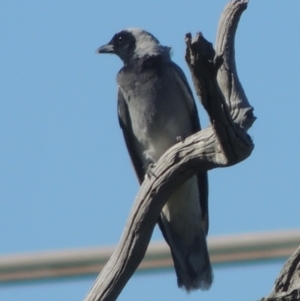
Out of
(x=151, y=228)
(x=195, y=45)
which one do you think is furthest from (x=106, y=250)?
(x=195, y=45)

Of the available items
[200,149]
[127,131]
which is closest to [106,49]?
[127,131]

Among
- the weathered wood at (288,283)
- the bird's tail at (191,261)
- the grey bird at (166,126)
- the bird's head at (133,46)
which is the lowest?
the weathered wood at (288,283)

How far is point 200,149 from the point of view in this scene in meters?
5.41

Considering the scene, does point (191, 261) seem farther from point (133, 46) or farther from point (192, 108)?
point (133, 46)

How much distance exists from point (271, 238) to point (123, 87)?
5.87 ft

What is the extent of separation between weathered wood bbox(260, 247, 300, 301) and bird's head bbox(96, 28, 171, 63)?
10.1 feet

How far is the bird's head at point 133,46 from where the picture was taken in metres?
7.98

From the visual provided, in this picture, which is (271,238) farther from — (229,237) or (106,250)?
(106,250)

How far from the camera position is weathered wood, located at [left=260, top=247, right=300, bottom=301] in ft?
16.3

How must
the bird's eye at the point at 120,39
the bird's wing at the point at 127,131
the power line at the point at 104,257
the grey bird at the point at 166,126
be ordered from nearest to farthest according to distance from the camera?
the power line at the point at 104,257, the grey bird at the point at 166,126, the bird's wing at the point at 127,131, the bird's eye at the point at 120,39

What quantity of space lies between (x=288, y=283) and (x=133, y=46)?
3791 millimetres

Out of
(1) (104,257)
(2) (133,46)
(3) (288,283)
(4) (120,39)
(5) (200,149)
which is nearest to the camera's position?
(3) (288,283)

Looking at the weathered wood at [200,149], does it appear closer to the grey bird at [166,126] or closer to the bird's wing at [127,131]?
the grey bird at [166,126]

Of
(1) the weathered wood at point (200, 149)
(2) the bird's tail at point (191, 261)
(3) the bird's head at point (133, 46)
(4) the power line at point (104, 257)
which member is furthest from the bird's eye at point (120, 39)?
(1) the weathered wood at point (200, 149)
